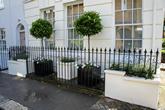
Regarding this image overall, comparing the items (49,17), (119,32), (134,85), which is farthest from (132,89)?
(49,17)

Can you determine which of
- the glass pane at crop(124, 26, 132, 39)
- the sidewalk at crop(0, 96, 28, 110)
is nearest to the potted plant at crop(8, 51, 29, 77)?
the sidewalk at crop(0, 96, 28, 110)

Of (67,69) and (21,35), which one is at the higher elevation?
(21,35)

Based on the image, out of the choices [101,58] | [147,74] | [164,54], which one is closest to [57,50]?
[101,58]

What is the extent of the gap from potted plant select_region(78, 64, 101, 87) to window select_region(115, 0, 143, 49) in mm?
1520

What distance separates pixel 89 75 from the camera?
18.3 feet

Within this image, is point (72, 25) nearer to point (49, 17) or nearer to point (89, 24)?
point (49, 17)

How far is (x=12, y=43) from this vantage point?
11.5 metres

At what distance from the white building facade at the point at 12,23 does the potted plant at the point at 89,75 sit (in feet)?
19.8

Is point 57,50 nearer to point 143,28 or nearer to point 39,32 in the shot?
point 39,32

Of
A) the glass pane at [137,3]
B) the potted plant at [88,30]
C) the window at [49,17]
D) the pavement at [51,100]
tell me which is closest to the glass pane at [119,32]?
the potted plant at [88,30]

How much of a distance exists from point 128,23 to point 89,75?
237 centimetres

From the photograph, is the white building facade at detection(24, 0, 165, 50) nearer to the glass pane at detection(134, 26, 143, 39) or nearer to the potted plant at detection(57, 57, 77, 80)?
the glass pane at detection(134, 26, 143, 39)

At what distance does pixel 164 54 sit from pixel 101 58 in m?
6.53

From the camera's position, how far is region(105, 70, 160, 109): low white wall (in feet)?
14.1
